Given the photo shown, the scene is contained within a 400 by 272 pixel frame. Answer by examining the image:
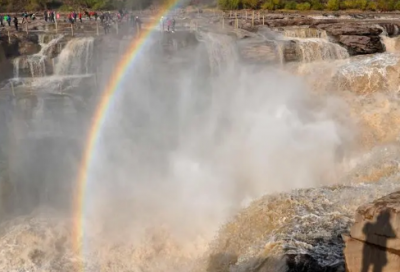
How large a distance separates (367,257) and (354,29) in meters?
15.8

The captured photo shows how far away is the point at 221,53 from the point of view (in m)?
16.1

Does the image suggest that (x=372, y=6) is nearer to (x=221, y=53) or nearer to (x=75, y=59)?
(x=221, y=53)

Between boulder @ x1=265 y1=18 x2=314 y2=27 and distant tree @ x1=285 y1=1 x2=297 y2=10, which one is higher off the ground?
distant tree @ x1=285 y1=1 x2=297 y2=10

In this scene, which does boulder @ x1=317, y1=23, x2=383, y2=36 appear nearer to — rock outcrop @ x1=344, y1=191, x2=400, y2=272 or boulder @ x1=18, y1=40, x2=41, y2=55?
boulder @ x1=18, y1=40, x2=41, y2=55

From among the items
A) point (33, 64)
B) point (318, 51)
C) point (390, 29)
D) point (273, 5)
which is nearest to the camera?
point (33, 64)

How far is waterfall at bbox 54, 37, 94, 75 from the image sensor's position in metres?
15.8

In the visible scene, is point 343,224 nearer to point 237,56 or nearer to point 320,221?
point 320,221

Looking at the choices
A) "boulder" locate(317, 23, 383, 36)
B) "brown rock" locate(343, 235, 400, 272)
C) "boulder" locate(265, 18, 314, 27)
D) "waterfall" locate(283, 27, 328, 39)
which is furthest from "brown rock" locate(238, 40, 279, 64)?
"brown rock" locate(343, 235, 400, 272)

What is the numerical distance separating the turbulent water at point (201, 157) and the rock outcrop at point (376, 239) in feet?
6.28

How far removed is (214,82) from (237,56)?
151cm

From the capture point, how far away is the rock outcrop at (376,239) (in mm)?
4156

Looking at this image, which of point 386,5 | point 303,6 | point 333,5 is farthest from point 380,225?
point 386,5

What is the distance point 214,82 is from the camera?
51.2ft

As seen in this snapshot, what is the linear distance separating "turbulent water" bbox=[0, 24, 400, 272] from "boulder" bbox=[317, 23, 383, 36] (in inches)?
24.2
